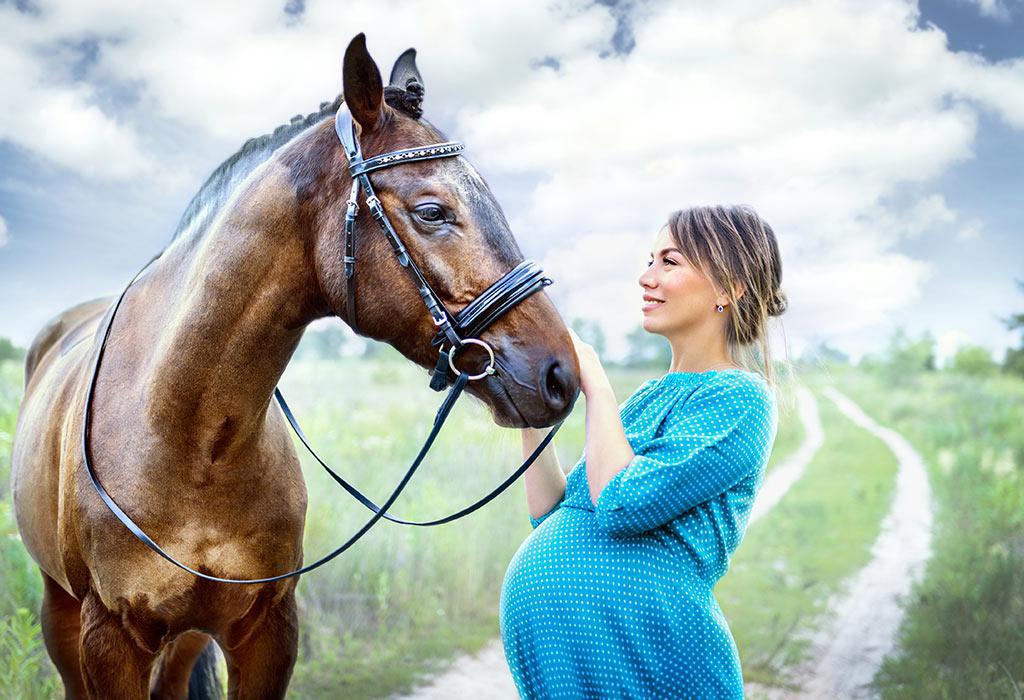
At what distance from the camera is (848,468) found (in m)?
5.68

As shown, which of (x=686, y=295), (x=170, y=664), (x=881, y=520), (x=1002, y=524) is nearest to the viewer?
(x=686, y=295)

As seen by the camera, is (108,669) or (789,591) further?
(789,591)

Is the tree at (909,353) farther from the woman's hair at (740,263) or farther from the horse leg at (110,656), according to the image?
the horse leg at (110,656)

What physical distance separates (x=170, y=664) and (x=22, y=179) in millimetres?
2589

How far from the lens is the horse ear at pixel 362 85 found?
145 centimetres

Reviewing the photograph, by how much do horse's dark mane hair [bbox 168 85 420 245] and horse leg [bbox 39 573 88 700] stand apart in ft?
5.23

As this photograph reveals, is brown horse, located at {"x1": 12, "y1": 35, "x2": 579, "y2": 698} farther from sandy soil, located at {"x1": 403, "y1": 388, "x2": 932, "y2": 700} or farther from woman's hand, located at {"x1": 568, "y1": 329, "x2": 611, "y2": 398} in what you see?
sandy soil, located at {"x1": 403, "y1": 388, "x2": 932, "y2": 700}

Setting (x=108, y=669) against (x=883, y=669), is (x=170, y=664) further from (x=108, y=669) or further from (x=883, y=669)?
(x=883, y=669)

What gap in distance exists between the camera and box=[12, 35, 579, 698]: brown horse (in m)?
1.47

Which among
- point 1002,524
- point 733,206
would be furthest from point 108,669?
point 1002,524

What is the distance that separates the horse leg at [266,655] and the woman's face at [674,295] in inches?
45.8

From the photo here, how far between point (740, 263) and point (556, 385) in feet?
1.56

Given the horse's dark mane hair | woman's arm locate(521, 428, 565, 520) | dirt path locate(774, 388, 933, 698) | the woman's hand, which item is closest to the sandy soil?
dirt path locate(774, 388, 933, 698)

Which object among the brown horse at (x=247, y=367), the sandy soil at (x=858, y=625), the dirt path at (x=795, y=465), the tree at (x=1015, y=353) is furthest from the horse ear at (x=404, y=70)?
the dirt path at (x=795, y=465)
